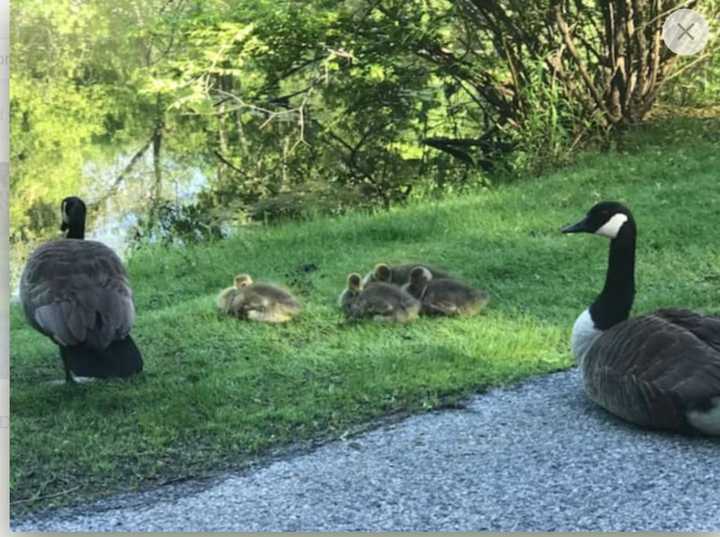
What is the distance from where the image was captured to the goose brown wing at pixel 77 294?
3.53 m

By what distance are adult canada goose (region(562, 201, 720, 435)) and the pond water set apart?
1.25 meters

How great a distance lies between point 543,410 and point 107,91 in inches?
68.3

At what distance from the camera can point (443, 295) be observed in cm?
362

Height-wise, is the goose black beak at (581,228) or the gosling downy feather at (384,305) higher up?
the goose black beak at (581,228)

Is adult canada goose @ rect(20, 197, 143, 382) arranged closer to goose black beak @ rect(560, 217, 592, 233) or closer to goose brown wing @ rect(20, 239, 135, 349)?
goose brown wing @ rect(20, 239, 135, 349)

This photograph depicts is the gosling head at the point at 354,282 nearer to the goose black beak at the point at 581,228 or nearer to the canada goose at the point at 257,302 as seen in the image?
the canada goose at the point at 257,302

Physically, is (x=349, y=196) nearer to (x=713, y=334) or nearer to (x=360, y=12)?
(x=360, y=12)

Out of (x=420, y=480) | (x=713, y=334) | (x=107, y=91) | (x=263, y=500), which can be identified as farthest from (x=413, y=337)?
(x=107, y=91)

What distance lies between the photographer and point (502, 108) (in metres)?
3.66

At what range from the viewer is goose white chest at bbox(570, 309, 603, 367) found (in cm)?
359

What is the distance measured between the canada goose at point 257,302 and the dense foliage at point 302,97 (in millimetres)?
243

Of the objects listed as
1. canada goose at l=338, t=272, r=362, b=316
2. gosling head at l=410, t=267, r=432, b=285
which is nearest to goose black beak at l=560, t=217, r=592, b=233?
gosling head at l=410, t=267, r=432, b=285

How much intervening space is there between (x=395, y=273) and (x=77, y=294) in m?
1.01

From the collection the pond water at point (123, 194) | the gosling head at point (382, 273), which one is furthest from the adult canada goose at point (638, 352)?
the pond water at point (123, 194)
